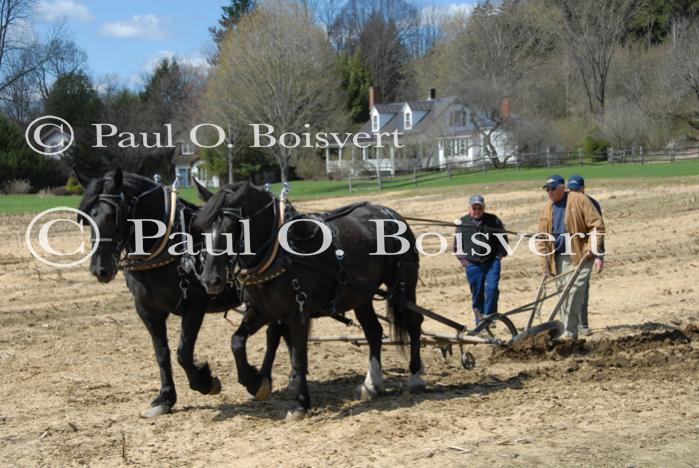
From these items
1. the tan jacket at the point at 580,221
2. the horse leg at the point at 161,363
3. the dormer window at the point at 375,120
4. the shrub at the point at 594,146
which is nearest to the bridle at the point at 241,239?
the horse leg at the point at 161,363

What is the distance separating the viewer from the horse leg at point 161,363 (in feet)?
24.8

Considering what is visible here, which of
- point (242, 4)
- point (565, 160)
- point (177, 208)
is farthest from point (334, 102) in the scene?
point (177, 208)

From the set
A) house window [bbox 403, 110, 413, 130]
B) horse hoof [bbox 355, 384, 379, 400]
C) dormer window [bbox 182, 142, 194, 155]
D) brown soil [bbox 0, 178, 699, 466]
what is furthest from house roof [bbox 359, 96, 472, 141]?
horse hoof [bbox 355, 384, 379, 400]

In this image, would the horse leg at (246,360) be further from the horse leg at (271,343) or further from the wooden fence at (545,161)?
the wooden fence at (545,161)

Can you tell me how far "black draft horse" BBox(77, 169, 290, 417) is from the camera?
711 cm

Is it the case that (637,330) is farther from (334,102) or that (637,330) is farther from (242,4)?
(242,4)

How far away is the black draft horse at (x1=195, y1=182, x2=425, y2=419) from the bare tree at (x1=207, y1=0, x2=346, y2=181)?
123 feet

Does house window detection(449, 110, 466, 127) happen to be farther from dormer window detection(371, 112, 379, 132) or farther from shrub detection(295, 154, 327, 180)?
dormer window detection(371, 112, 379, 132)

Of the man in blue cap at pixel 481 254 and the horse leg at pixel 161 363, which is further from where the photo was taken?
the man in blue cap at pixel 481 254

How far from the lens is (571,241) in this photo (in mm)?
9961

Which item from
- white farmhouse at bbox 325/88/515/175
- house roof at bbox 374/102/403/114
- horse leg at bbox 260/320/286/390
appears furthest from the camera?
house roof at bbox 374/102/403/114

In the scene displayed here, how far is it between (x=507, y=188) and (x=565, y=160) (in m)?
20.2

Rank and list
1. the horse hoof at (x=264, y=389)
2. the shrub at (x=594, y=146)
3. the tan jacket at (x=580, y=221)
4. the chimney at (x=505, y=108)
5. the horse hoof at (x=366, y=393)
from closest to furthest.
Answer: the horse hoof at (x=264, y=389) → the horse hoof at (x=366, y=393) → the tan jacket at (x=580, y=221) → the shrub at (x=594, y=146) → the chimney at (x=505, y=108)

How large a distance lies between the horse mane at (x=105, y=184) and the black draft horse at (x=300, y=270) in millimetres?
757
